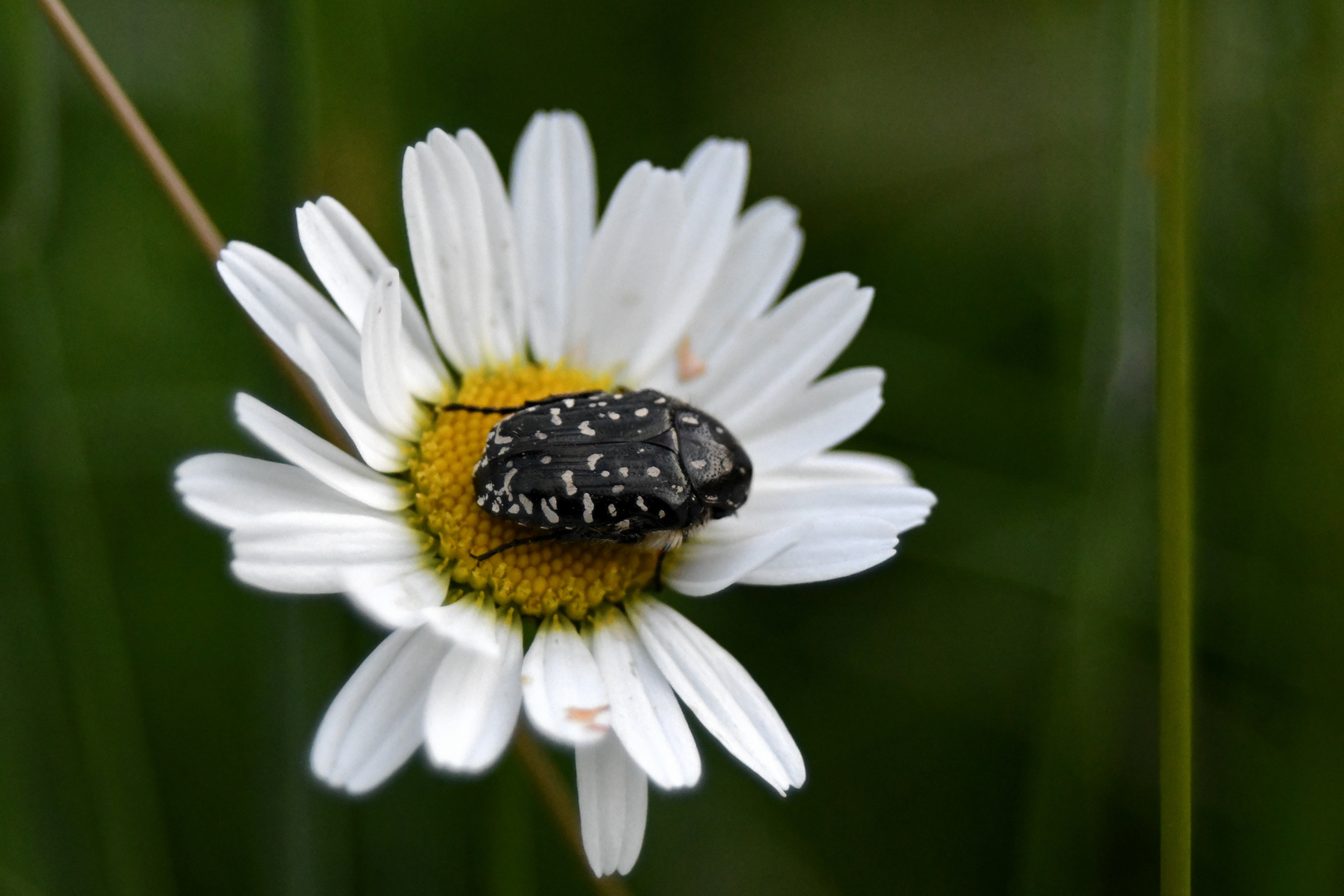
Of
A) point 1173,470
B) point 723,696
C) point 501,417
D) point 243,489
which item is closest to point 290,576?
point 243,489

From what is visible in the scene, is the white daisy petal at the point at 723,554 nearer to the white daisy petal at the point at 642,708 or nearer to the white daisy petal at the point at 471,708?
the white daisy petal at the point at 642,708

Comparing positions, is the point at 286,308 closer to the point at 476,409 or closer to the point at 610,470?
the point at 476,409

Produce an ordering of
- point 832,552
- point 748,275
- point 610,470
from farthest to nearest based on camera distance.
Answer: point 748,275
point 610,470
point 832,552

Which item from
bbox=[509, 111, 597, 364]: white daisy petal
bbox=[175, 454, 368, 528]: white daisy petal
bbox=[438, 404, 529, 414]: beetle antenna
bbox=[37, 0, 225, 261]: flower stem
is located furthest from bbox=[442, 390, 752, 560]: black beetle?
bbox=[37, 0, 225, 261]: flower stem

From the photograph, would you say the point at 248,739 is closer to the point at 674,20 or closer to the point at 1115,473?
the point at 1115,473

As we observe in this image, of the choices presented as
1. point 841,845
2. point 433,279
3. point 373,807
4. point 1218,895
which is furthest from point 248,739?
point 1218,895

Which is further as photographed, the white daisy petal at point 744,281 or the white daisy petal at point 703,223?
the white daisy petal at point 744,281

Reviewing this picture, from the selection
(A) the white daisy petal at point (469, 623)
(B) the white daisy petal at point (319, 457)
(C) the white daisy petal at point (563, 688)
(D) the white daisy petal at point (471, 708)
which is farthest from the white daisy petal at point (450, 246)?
(D) the white daisy petal at point (471, 708)
